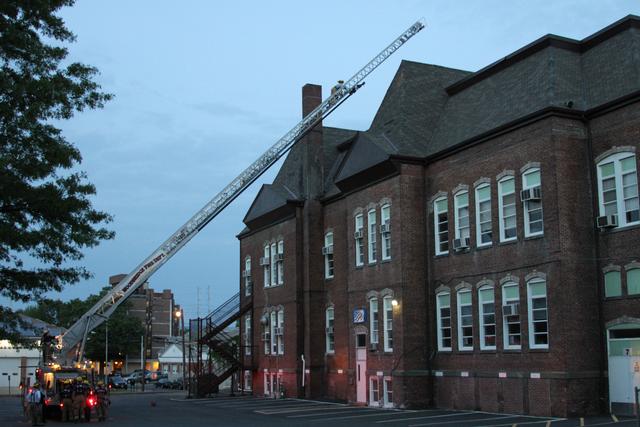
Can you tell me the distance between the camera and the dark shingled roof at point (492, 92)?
87.5 feet

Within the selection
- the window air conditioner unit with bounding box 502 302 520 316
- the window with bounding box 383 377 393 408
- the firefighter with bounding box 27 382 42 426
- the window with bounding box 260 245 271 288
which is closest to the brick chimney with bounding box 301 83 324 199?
the window with bounding box 260 245 271 288

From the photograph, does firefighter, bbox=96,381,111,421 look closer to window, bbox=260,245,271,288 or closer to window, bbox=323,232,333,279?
window, bbox=323,232,333,279

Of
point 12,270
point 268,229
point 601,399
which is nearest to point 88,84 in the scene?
point 12,270

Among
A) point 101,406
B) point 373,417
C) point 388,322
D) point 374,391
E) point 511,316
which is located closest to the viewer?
point 511,316

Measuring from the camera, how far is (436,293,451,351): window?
30656 mm

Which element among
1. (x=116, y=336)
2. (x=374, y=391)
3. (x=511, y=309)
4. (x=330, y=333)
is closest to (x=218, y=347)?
(x=330, y=333)

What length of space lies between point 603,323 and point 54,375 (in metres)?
21.6

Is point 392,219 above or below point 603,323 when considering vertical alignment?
above

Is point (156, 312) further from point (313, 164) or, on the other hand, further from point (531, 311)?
point (531, 311)

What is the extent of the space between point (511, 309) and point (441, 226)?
5725 mm

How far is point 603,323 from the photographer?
82.5 ft

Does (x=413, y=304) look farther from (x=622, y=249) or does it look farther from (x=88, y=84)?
(x=88, y=84)

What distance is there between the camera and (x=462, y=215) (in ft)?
99.4

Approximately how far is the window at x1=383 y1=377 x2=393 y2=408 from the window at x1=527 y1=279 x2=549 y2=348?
25.6ft
